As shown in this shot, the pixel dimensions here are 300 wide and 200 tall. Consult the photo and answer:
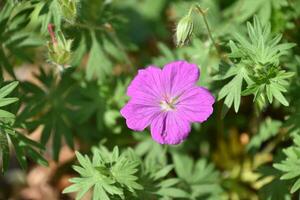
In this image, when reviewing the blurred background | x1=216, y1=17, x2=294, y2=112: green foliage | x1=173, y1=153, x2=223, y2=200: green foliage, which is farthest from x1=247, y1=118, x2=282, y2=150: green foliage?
x1=216, y1=17, x2=294, y2=112: green foliage

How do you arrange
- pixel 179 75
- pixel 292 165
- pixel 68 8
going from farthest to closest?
pixel 68 8 → pixel 292 165 → pixel 179 75

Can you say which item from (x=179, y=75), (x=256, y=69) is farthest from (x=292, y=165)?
(x=179, y=75)

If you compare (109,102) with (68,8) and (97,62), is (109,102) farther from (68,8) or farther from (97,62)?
(68,8)

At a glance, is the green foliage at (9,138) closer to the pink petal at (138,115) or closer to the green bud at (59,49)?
the green bud at (59,49)

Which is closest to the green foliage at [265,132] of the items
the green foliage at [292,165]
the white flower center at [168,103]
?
the green foliage at [292,165]

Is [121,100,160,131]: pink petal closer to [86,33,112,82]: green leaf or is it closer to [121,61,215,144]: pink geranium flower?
[121,61,215,144]: pink geranium flower

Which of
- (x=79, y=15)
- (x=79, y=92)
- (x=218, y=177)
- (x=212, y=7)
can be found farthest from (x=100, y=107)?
(x=212, y=7)
